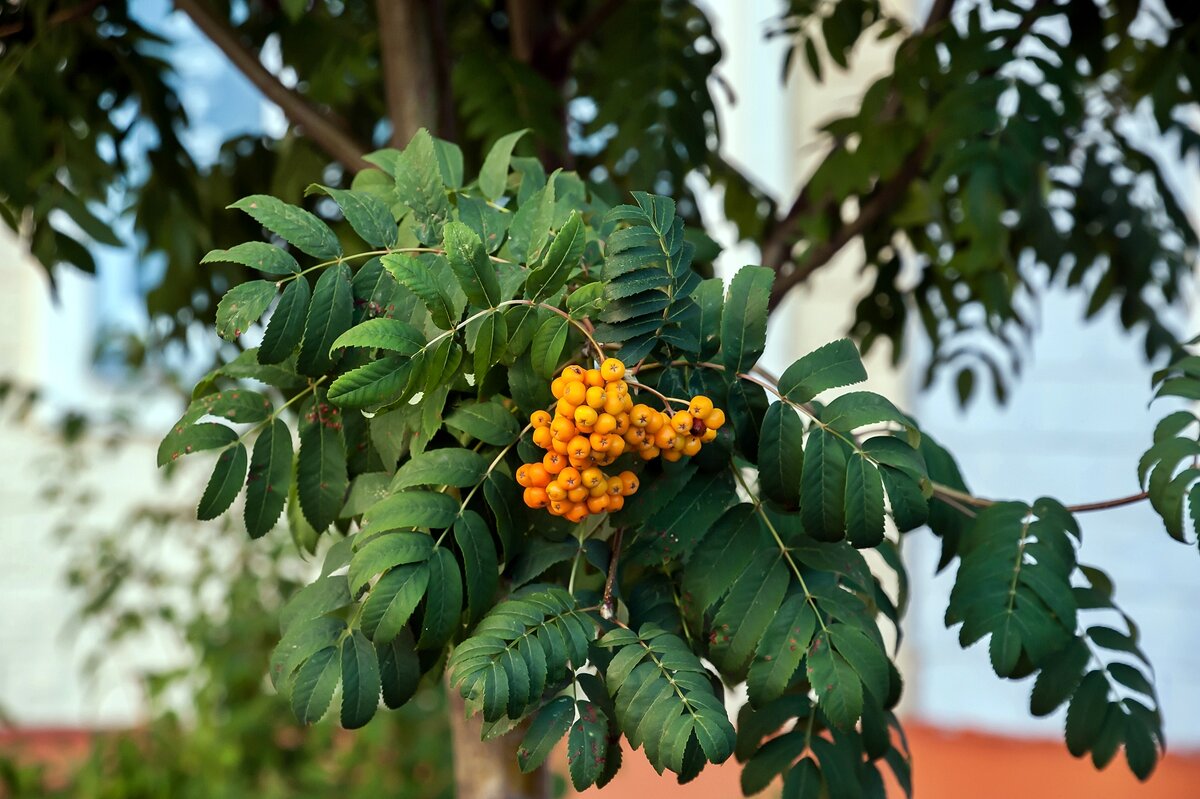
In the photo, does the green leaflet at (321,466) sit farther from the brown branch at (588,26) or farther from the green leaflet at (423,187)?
the brown branch at (588,26)

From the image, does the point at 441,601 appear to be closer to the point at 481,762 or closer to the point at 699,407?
the point at 699,407

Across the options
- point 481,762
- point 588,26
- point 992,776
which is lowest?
point 992,776

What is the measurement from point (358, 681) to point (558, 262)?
26 cm

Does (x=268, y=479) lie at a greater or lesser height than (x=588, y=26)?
lesser

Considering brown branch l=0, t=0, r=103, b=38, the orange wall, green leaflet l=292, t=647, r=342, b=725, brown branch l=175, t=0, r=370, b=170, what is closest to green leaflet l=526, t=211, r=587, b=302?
green leaflet l=292, t=647, r=342, b=725

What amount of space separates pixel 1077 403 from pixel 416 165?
93.9 inches

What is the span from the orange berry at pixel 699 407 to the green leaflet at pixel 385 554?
162 millimetres

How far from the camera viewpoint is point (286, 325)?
0.60m

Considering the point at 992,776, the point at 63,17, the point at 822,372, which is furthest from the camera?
the point at 992,776

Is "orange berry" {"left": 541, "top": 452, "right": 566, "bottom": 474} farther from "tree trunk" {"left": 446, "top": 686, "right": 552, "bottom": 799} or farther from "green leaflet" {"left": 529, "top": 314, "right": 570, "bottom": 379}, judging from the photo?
"tree trunk" {"left": 446, "top": 686, "right": 552, "bottom": 799}

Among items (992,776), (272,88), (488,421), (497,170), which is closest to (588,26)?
(272,88)

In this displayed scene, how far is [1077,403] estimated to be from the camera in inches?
104

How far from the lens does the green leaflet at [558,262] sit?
1.85ft

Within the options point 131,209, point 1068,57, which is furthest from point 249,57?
point 1068,57
